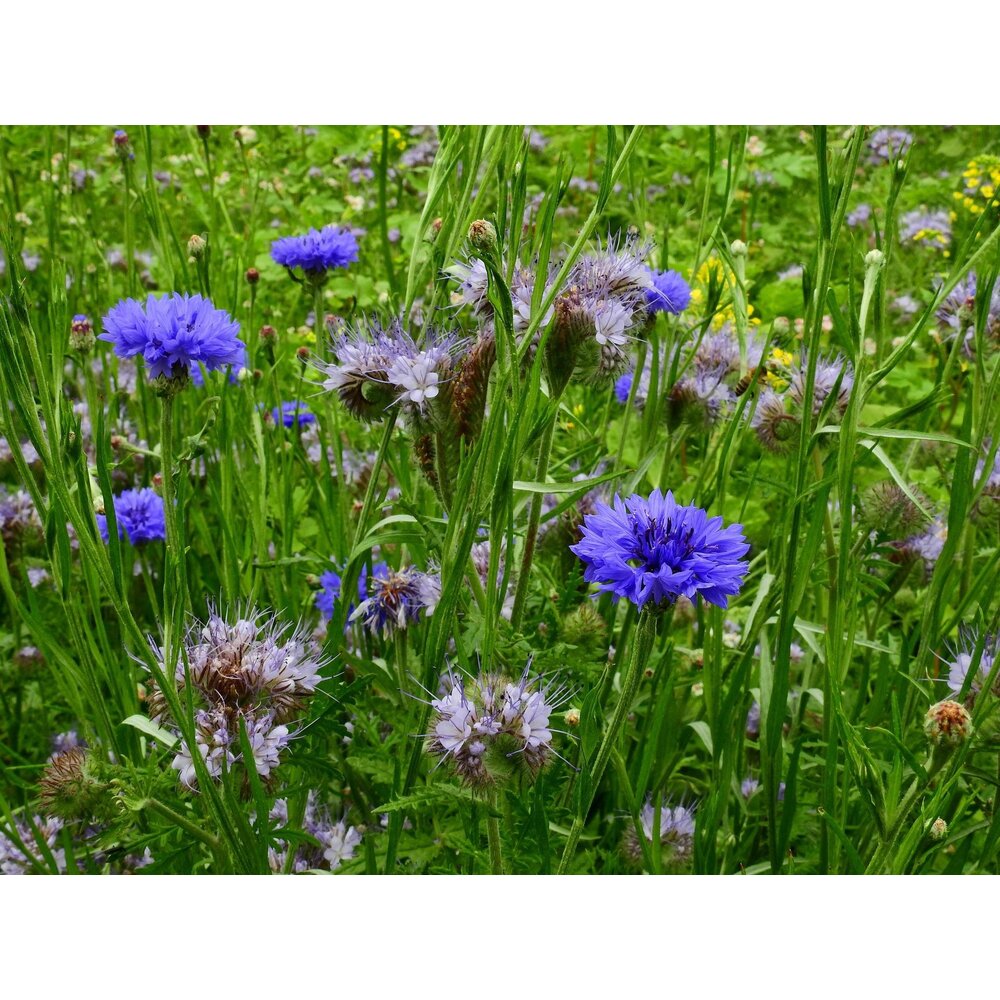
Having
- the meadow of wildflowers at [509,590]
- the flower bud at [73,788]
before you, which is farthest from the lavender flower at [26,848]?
the flower bud at [73,788]

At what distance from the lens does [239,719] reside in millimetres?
762

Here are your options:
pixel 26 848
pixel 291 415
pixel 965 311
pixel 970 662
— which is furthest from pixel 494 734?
pixel 291 415

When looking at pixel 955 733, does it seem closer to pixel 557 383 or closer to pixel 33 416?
pixel 557 383

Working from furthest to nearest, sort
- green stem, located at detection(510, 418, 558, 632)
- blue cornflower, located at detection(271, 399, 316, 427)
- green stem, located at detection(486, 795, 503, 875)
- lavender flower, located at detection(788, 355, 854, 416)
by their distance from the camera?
blue cornflower, located at detection(271, 399, 316, 427) < lavender flower, located at detection(788, 355, 854, 416) < green stem, located at detection(510, 418, 558, 632) < green stem, located at detection(486, 795, 503, 875)

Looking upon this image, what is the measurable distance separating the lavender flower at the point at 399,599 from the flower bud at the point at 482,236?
1.18ft

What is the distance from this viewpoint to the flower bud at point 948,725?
685 millimetres

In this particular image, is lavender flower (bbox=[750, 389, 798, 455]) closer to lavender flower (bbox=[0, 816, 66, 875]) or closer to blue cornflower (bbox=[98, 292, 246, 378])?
blue cornflower (bbox=[98, 292, 246, 378])

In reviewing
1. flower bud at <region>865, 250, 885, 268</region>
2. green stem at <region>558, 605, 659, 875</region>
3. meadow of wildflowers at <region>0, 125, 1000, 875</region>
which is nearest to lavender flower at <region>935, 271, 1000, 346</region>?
meadow of wildflowers at <region>0, 125, 1000, 875</region>

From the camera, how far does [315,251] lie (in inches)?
46.1

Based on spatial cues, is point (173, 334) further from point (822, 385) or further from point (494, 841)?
point (822, 385)

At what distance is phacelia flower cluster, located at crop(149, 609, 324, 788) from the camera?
2.59 feet

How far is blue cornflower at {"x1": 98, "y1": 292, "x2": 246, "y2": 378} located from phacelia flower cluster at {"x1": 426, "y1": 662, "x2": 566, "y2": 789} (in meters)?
0.32

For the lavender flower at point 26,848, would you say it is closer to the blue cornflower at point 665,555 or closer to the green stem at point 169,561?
the green stem at point 169,561

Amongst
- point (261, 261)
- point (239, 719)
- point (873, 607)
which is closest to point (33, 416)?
point (239, 719)
